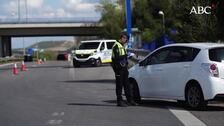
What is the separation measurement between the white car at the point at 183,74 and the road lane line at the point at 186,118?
370 mm

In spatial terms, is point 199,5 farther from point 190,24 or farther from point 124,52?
point 124,52

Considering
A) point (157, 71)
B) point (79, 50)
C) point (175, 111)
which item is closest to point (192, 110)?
point (175, 111)

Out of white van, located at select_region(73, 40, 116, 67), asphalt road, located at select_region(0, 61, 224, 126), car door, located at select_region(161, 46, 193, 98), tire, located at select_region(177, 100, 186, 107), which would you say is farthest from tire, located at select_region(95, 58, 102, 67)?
car door, located at select_region(161, 46, 193, 98)

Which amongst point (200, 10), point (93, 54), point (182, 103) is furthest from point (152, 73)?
point (93, 54)

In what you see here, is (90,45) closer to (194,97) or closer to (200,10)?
(200,10)

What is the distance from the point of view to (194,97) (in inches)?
504

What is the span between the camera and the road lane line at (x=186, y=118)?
1087 centimetres

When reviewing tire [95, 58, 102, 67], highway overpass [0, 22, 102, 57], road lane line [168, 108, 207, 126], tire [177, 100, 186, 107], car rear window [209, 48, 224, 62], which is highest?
highway overpass [0, 22, 102, 57]

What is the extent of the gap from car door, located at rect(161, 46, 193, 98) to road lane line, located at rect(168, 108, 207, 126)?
499mm

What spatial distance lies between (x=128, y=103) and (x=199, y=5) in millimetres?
7874

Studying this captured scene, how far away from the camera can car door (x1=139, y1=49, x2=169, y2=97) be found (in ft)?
45.9

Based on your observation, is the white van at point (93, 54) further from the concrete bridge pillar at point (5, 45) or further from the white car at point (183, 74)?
the concrete bridge pillar at point (5, 45)

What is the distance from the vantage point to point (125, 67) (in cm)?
1393

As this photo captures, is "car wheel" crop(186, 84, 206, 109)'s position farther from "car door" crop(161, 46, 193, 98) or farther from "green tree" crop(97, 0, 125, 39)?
"green tree" crop(97, 0, 125, 39)
